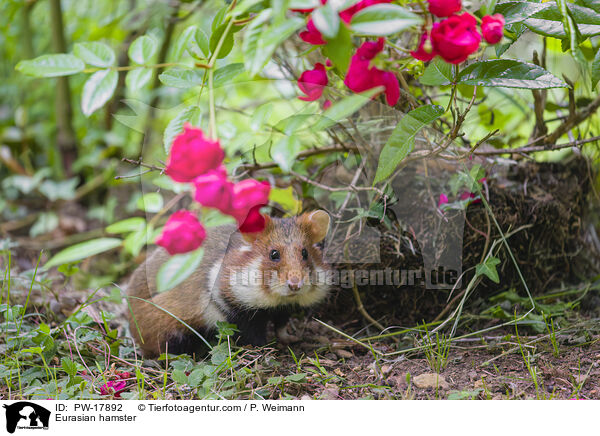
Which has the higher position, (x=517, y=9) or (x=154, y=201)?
(x=517, y=9)

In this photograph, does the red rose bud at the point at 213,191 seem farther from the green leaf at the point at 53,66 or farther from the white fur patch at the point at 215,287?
the white fur patch at the point at 215,287

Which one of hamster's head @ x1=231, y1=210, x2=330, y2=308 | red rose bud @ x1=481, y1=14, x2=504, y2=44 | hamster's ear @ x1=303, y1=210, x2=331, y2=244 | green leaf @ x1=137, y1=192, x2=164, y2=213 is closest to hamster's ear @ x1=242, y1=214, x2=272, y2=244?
hamster's head @ x1=231, y1=210, x2=330, y2=308

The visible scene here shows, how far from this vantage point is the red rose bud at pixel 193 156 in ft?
3.40

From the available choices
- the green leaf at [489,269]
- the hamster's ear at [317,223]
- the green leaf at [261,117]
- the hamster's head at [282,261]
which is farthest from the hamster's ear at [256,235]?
the green leaf at [489,269]

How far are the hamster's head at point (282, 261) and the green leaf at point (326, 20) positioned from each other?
0.80 m

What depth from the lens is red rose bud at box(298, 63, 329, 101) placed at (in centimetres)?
142

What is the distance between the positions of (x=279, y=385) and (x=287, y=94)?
1.04m

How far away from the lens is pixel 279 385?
61.1 inches

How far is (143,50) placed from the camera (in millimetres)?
1493

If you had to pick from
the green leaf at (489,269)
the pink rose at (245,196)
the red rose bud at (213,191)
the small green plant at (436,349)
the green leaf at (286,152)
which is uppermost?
the green leaf at (286,152)

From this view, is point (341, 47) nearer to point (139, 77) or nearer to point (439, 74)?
point (439, 74)
